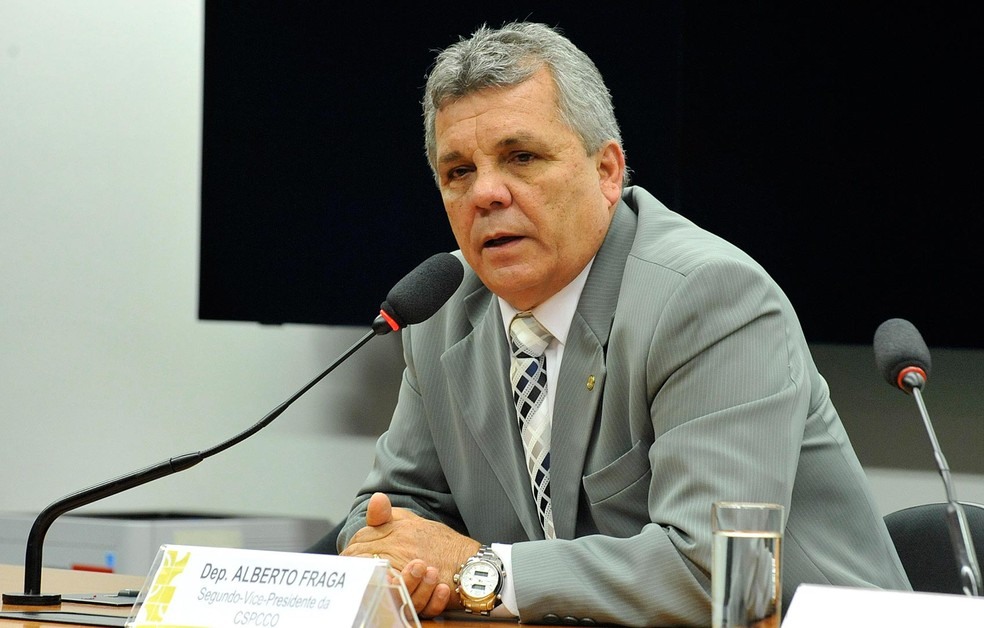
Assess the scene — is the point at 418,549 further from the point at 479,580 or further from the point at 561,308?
the point at 561,308

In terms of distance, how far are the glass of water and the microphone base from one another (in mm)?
972

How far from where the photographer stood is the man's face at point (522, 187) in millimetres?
1975

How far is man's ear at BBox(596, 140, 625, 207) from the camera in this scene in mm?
2102

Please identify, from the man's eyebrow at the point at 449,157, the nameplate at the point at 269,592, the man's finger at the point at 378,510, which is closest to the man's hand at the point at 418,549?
the man's finger at the point at 378,510

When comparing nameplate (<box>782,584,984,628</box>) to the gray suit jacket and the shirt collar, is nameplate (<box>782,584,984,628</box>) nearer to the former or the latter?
the gray suit jacket

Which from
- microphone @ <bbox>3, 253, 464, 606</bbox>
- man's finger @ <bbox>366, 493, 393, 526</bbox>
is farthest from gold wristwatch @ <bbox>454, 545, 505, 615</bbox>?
microphone @ <bbox>3, 253, 464, 606</bbox>

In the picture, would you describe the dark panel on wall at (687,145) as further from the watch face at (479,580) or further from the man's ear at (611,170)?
the watch face at (479,580)

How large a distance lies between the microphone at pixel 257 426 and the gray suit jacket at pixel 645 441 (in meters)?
0.24

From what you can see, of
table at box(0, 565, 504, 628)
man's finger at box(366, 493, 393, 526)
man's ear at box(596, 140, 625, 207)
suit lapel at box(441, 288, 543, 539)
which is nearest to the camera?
table at box(0, 565, 504, 628)

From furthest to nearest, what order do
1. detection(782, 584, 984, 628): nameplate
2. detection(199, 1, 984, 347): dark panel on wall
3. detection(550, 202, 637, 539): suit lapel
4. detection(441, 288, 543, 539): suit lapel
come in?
detection(199, 1, 984, 347): dark panel on wall → detection(441, 288, 543, 539): suit lapel → detection(550, 202, 637, 539): suit lapel → detection(782, 584, 984, 628): nameplate

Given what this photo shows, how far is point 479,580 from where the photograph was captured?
1604mm

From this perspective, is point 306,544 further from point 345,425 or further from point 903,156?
point 903,156

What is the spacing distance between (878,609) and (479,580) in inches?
23.9

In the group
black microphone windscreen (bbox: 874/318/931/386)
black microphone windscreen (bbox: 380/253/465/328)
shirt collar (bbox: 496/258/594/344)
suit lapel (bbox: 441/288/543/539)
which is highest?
black microphone windscreen (bbox: 874/318/931/386)
